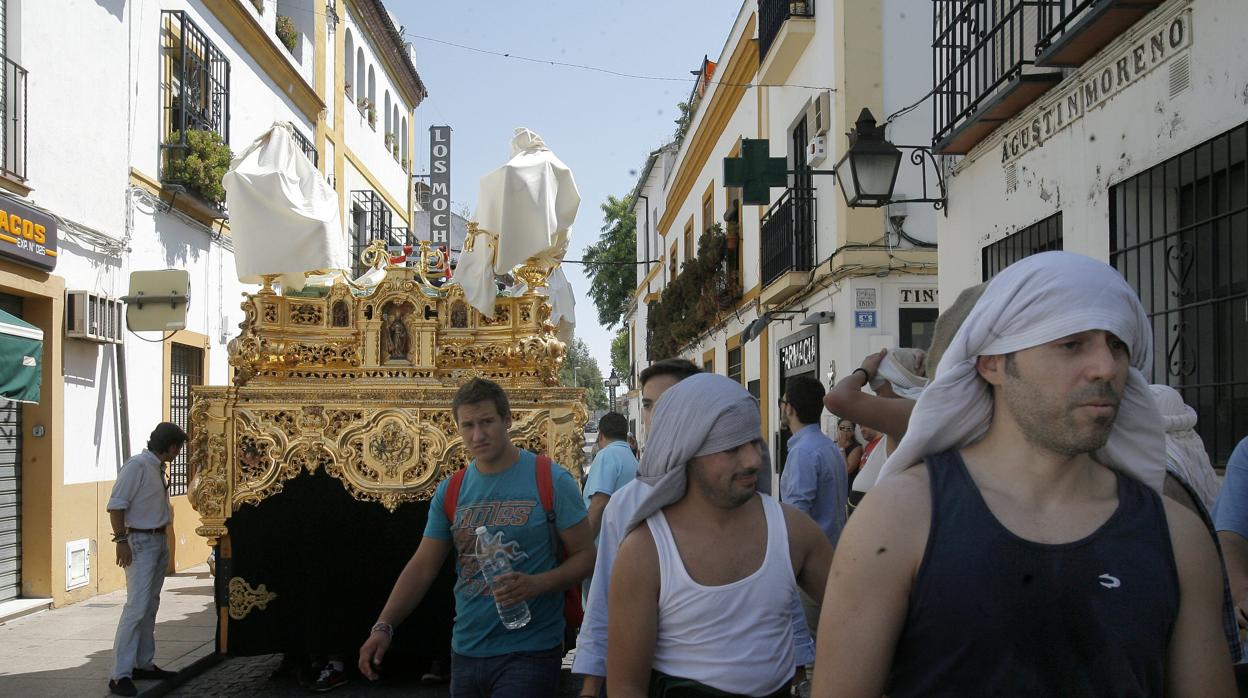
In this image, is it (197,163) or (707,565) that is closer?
(707,565)

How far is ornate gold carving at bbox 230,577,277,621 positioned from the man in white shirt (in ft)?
2.13

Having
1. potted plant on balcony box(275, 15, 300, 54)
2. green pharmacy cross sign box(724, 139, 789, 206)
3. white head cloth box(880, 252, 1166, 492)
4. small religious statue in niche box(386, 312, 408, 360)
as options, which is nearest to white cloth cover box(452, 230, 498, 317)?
small religious statue in niche box(386, 312, 408, 360)

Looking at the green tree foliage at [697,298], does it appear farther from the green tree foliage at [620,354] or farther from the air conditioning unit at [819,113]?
the green tree foliage at [620,354]

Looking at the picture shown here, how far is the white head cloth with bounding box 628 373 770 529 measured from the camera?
2.77 metres

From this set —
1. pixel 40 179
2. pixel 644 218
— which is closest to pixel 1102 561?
pixel 40 179

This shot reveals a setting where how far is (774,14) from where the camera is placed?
1440 cm

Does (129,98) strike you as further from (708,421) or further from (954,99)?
(708,421)

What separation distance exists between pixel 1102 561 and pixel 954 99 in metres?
7.51

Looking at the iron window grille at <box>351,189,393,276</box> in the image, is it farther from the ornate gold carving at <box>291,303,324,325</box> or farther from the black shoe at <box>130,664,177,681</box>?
the black shoe at <box>130,664,177,681</box>

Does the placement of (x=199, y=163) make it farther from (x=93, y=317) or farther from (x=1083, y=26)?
(x=1083, y=26)

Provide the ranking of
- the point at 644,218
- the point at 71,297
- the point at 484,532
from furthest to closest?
the point at 644,218 < the point at 71,297 < the point at 484,532

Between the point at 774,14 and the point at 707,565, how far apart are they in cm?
1279

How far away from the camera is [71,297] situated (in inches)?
411

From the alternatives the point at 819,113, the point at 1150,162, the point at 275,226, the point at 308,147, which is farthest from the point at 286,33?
the point at 1150,162
